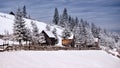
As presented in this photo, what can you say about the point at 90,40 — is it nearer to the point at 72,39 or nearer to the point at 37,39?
the point at 72,39

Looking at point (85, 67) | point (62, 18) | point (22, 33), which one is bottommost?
point (85, 67)

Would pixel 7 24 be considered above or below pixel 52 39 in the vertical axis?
above

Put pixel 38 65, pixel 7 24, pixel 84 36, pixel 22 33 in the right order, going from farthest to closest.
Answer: pixel 7 24 < pixel 84 36 < pixel 22 33 < pixel 38 65

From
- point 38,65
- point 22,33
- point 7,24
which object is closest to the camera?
point 38,65

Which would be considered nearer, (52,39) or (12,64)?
(12,64)

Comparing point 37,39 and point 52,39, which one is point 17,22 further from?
point 52,39

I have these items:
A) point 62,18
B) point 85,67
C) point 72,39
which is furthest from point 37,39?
point 62,18

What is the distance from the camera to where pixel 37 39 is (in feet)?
249

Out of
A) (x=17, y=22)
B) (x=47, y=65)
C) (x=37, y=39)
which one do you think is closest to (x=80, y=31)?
(x=37, y=39)

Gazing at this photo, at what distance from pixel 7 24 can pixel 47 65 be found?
3331 inches

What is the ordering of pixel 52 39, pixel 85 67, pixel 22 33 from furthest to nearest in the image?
pixel 52 39 < pixel 22 33 < pixel 85 67

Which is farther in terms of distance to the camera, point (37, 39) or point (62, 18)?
point (62, 18)

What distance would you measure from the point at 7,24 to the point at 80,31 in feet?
115

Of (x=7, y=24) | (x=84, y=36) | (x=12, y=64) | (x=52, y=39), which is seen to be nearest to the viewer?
(x=12, y=64)
